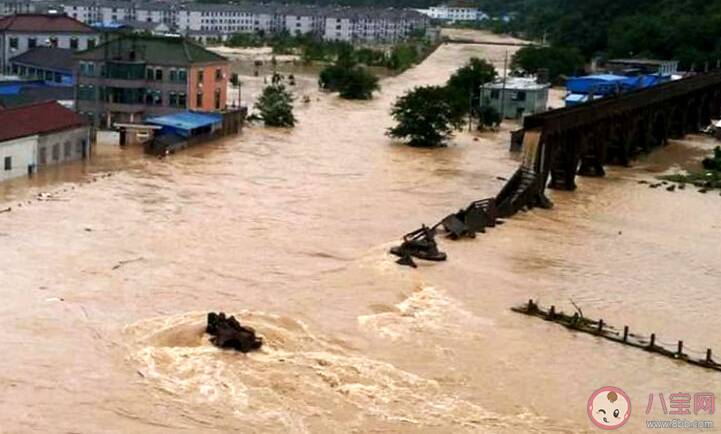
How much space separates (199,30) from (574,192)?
8775 cm

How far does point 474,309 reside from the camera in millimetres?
19625

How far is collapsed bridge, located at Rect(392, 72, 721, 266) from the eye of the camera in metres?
26.0

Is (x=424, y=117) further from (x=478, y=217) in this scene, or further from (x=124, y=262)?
(x=124, y=262)

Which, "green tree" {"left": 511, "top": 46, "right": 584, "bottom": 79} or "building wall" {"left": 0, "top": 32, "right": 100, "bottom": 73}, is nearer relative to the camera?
"building wall" {"left": 0, "top": 32, "right": 100, "bottom": 73}

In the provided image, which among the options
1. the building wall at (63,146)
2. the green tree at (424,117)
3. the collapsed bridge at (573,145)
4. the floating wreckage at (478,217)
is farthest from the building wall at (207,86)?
the floating wreckage at (478,217)

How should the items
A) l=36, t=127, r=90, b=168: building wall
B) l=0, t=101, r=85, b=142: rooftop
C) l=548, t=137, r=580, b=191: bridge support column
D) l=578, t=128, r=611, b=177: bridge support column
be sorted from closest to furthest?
l=0, t=101, r=85, b=142: rooftop, l=36, t=127, r=90, b=168: building wall, l=548, t=137, r=580, b=191: bridge support column, l=578, t=128, r=611, b=177: bridge support column

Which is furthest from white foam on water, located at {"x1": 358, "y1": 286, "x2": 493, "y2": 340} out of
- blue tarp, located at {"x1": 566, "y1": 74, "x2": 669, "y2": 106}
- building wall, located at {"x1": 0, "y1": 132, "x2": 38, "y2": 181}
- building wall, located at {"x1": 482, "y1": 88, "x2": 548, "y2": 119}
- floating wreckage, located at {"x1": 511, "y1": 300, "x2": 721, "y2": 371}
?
blue tarp, located at {"x1": 566, "y1": 74, "x2": 669, "y2": 106}

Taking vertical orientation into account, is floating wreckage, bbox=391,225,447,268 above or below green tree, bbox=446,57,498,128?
below

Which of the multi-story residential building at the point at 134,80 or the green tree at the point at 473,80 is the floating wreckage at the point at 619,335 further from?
the green tree at the point at 473,80

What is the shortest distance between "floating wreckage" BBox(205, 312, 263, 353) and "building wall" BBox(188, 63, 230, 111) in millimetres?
25657

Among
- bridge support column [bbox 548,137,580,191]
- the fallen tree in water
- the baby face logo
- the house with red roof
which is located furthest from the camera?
the fallen tree in water

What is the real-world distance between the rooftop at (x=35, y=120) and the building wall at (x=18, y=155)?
0.18 meters

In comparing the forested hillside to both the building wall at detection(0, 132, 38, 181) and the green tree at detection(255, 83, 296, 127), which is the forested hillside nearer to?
the green tree at detection(255, 83, 296, 127)

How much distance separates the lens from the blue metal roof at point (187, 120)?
38131 mm
